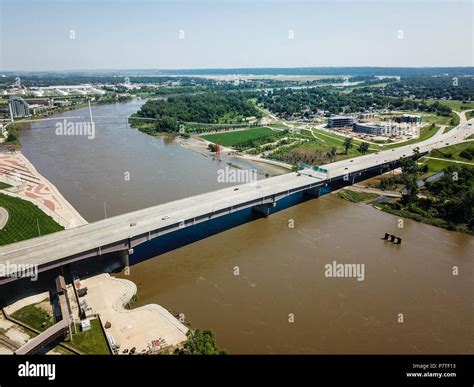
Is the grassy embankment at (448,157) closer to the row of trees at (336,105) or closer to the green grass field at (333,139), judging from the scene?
the green grass field at (333,139)

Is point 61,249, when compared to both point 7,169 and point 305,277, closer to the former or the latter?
point 305,277

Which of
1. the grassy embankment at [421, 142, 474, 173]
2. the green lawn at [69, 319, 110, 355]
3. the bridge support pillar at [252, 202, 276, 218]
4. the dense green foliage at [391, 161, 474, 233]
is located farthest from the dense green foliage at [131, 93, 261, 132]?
the green lawn at [69, 319, 110, 355]

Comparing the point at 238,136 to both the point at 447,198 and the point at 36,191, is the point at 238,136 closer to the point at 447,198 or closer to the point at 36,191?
the point at 36,191

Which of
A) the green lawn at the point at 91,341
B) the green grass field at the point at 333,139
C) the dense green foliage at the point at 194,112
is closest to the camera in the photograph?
the green lawn at the point at 91,341

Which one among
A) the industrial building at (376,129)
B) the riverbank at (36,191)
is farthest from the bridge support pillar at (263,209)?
the industrial building at (376,129)
